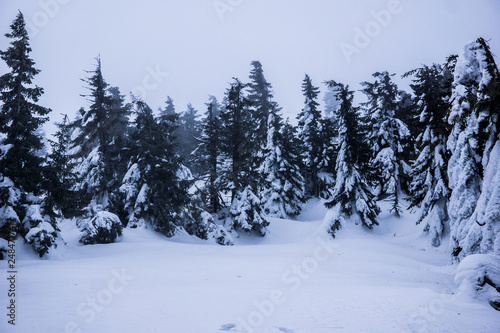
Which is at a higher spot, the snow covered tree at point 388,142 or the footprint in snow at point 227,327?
the snow covered tree at point 388,142

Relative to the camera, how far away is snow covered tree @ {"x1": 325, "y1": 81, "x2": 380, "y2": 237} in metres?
23.2

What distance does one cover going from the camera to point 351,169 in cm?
2356

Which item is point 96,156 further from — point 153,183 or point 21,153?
point 21,153

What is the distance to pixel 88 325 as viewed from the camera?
4695 millimetres

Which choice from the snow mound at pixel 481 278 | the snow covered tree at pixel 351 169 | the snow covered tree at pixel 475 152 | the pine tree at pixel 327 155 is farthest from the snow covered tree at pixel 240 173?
the snow mound at pixel 481 278

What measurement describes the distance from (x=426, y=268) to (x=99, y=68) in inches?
932

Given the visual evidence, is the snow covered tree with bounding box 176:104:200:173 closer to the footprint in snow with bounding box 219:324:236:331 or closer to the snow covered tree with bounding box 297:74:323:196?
the snow covered tree with bounding box 297:74:323:196

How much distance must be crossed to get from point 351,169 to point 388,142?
591 cm

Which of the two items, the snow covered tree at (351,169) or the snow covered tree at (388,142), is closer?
the snow covered tree at (351,169)

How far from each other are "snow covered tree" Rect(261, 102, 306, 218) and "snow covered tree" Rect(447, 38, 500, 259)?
1717cm

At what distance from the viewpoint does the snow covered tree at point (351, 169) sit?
2323 centimetres

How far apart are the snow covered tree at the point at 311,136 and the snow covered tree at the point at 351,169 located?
9416 mm

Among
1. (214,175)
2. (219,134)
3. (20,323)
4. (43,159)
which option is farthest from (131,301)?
(219,134)

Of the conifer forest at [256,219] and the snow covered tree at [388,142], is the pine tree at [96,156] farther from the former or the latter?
the snow covered tree at [388,142]
